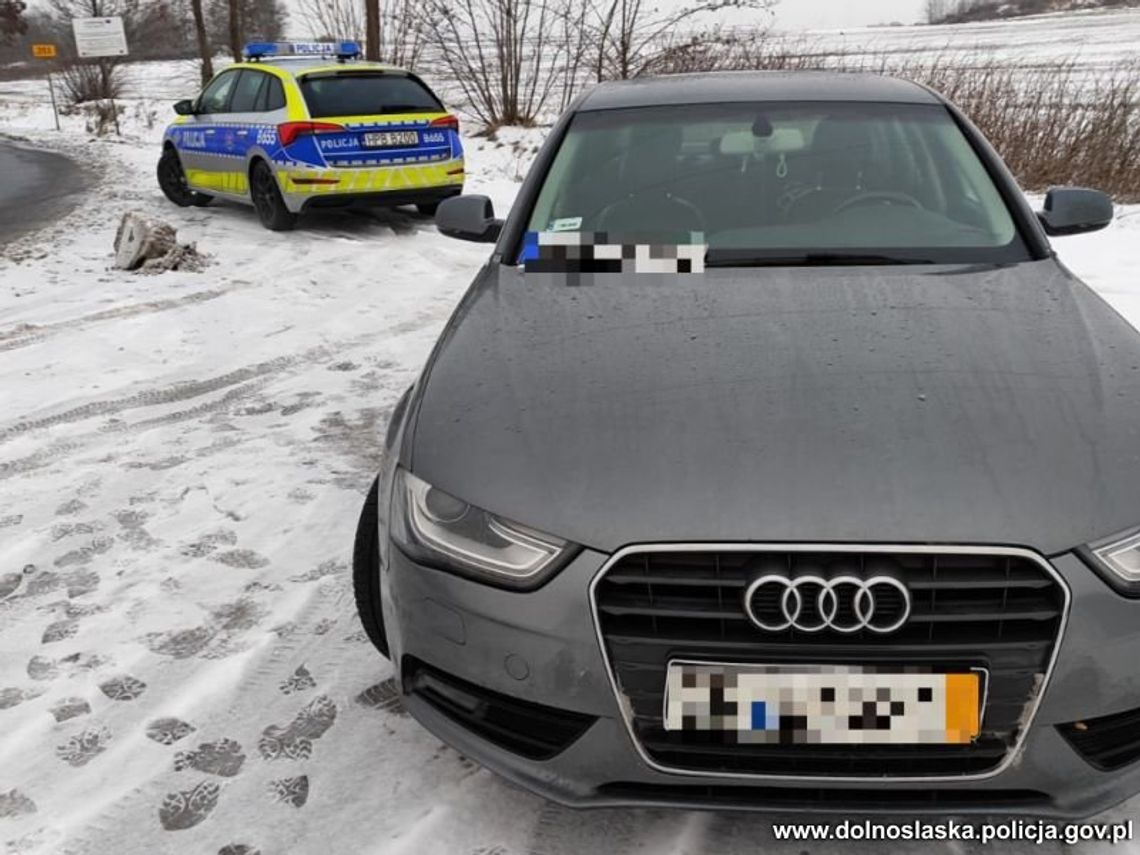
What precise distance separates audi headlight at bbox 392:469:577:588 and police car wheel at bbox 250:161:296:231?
26.4 feet

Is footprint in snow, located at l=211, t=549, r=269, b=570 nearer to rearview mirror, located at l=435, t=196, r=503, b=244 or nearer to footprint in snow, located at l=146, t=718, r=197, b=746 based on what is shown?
footprint in snow, located at l=146, t=718, r=197, b=746

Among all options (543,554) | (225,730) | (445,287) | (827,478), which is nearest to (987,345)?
(827,478)

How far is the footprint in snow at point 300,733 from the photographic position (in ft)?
7.92

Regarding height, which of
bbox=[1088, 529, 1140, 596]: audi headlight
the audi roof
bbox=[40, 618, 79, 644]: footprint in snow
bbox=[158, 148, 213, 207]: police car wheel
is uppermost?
the audi roof

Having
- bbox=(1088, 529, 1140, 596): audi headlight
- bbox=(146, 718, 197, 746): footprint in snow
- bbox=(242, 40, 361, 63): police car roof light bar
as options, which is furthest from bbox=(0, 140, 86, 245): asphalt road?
bbox=(1088, 529, 1140, 596): audi headlight

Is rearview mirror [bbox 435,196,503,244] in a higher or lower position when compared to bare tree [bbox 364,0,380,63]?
lower

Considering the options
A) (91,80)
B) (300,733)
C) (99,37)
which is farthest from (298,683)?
(91,80)

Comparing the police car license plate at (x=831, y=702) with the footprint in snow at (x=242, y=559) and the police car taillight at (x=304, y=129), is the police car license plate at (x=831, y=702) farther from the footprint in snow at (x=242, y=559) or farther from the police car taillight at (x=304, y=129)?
the police car taillight at (x=304, y=129)

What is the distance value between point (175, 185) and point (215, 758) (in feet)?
34.0

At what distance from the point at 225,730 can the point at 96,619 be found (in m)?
0.77

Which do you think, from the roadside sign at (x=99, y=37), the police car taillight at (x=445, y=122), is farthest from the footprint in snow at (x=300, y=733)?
the roadside sign at (x=99, y=37)

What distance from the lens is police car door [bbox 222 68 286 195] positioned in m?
9.35

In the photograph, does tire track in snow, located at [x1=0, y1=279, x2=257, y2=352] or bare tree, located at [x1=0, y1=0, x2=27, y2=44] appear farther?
bare tree, located at [x1=0, y1=0, x2=27, y2=44]

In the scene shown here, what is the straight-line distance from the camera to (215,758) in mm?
2400
